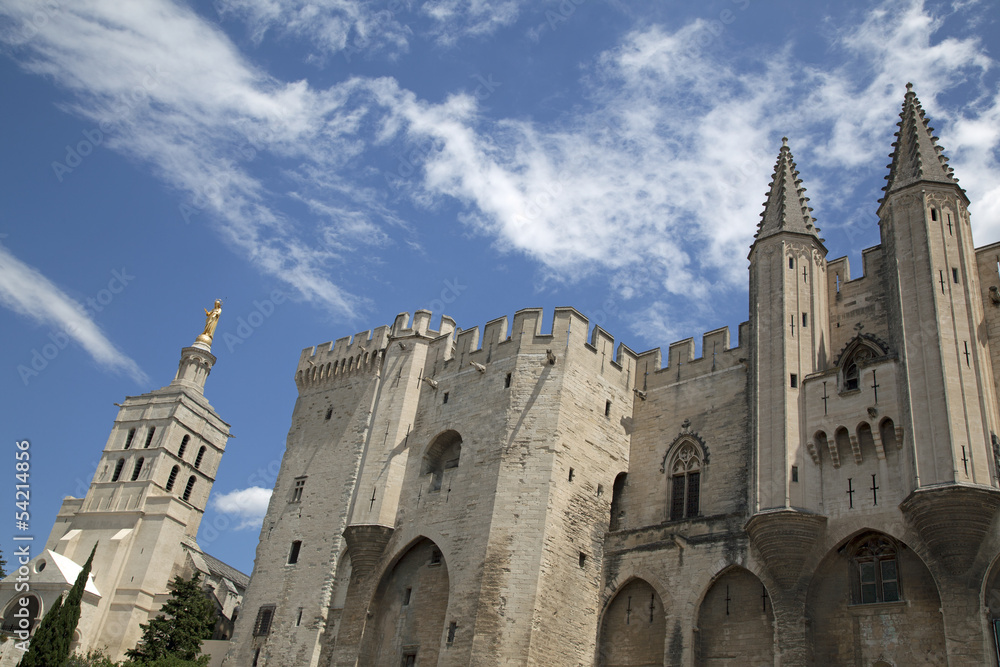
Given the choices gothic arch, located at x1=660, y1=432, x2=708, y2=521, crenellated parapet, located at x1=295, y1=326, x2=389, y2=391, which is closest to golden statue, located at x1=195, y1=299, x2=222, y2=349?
crenellated parapet, located at x1=295, y1=326, x2=389, y2=391

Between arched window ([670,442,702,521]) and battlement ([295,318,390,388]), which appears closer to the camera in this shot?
arched window ([670,442,702,521])

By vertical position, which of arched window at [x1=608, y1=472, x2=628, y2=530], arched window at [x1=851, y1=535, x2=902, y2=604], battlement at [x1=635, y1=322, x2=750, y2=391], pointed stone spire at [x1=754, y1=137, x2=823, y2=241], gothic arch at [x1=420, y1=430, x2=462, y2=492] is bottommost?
arched window at [x1=851, y1=535, x2=902, y2=604]

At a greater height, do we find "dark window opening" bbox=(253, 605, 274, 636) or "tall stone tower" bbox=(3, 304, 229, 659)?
"tall stone tower" bbox=(3, 304, 229, 659)

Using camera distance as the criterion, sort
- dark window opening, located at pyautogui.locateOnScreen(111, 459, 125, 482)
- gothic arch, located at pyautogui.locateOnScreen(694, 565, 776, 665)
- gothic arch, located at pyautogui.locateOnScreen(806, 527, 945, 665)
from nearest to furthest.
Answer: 1. gothic arch, located at pyautogui.locateOnScreen(806, 527, 945, 665)
2. gothic arch, located at pyautogui.locateOnScreen(694, 565, 776, 665)
3. dark window opening, located at pyautogui.locateOnScreen(111, 459, 125, 482)

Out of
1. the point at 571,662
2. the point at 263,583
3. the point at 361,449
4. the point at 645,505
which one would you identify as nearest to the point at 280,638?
the point at 263,583

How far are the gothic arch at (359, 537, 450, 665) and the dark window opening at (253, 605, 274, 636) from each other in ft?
13.4

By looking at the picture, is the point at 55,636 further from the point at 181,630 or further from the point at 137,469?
the point at 137,469

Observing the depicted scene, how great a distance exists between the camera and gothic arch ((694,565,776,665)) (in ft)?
62.6

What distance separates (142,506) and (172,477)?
3.21 metres

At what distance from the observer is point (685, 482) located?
914 inches

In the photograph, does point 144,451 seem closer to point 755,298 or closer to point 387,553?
point 387,553

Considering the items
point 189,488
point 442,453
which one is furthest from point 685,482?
point 189,488

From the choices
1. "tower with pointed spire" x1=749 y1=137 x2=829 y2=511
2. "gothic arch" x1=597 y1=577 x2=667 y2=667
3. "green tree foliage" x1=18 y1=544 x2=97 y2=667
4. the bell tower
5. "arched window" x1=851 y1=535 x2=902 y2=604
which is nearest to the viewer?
"arched window" x1=851 y1=535 x2=902 y2=604

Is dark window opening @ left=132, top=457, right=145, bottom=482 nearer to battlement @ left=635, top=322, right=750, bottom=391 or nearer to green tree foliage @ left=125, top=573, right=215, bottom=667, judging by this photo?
green tree foliage @ left=125, top=573, right=215, bottom=667
